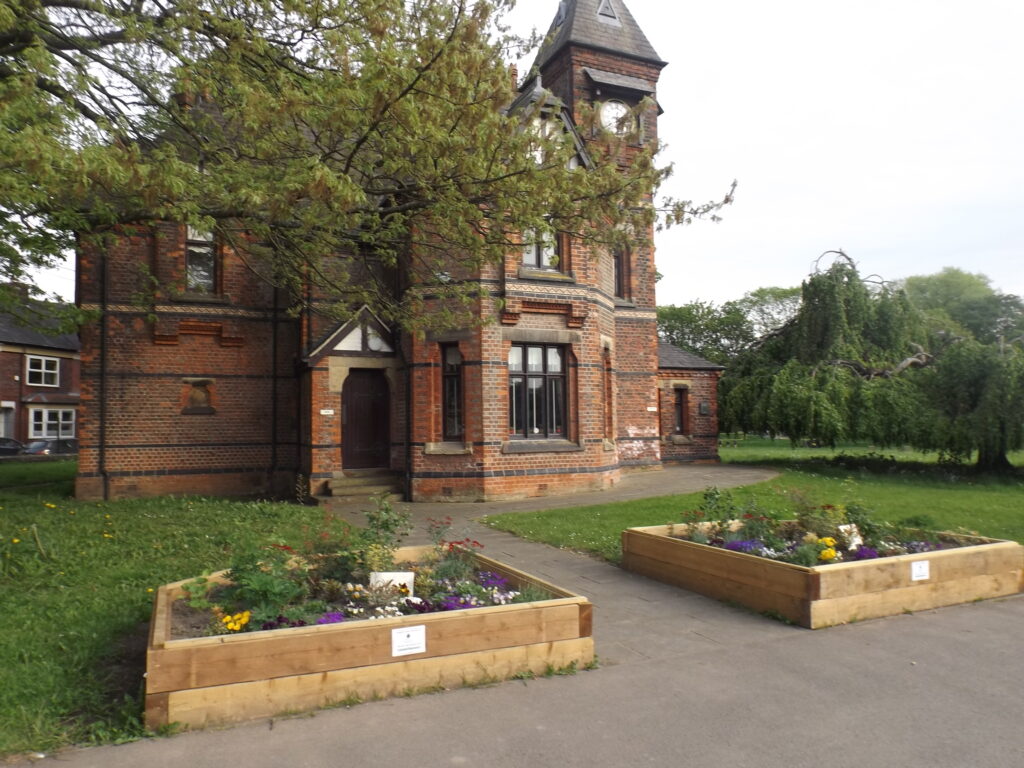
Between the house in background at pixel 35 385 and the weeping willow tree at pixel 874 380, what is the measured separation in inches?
1291

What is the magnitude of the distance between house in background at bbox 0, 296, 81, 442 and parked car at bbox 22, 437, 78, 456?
1855 millimetres

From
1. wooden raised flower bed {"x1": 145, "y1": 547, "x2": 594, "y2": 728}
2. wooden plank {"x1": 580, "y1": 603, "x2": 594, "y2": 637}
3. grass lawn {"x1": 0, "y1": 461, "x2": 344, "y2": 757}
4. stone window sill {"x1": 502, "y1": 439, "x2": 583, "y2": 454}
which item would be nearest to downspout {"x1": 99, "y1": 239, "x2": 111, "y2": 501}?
grass lawn {"x1": 0, "y1": 461, "x2": 344, "y2": 757}

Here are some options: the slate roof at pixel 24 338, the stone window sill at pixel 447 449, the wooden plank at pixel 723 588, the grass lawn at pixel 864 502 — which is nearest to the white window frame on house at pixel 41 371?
the slate roof at pixel 24 338

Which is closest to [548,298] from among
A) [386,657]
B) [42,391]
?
[386,657]

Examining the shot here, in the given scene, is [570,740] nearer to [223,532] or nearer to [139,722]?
[139,722]

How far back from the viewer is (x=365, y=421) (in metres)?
15.9

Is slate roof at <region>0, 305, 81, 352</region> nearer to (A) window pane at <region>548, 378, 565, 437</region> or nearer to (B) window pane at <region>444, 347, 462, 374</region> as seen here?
(B) window pane at <region>444, 347, 462, 374</region>

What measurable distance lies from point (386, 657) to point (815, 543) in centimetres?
449

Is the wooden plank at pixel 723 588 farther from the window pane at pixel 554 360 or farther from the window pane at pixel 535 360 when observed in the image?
the window pane at pixel 554 360

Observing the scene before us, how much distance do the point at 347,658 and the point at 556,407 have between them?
1123 cm

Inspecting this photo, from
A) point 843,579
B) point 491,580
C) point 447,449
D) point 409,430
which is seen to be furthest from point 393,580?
point 409,430

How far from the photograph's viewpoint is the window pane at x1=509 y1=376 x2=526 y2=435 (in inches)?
585

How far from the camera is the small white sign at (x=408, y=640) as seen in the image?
177 inches

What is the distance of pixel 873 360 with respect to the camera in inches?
803
